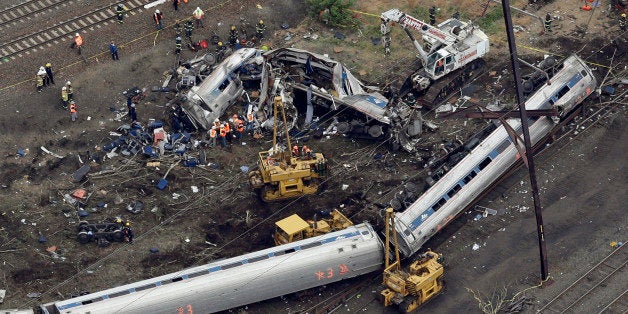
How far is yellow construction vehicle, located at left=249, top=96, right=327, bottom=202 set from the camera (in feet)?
170

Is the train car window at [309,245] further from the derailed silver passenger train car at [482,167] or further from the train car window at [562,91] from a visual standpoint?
the train car window at [562,91]

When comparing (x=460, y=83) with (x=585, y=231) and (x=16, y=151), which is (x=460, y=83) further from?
(x=16, y=151)

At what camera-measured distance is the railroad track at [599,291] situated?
47.8m

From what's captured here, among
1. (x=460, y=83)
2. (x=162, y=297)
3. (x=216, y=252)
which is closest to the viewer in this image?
(x=162, y=297)

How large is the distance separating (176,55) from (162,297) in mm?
17812

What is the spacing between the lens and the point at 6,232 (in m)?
51.2

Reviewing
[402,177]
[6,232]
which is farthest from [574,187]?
[6,232]

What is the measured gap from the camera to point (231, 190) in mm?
53344

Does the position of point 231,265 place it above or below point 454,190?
above

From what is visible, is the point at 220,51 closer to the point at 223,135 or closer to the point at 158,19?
the point at 158,19

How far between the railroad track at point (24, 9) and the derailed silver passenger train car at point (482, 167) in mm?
23545

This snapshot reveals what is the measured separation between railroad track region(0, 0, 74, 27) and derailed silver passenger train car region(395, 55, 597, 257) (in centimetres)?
2354

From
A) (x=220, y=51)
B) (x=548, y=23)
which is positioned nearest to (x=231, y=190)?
(x=220, y=51)

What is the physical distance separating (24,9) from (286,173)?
19111 mm
